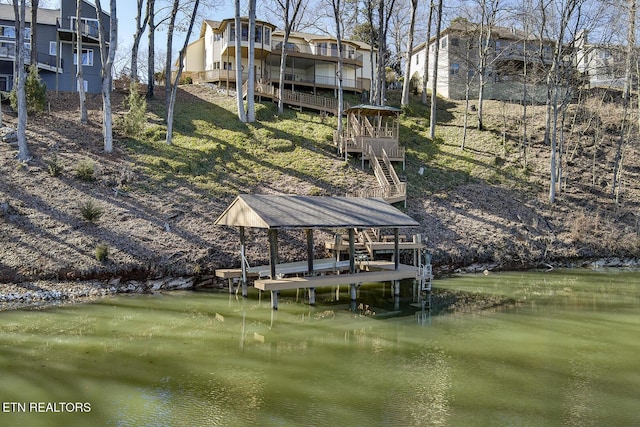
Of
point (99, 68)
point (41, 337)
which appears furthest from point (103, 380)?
point (99, 68)

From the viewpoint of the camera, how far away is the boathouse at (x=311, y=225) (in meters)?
17.6

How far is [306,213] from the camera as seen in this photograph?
18641 mm

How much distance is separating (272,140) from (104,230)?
1381 cm

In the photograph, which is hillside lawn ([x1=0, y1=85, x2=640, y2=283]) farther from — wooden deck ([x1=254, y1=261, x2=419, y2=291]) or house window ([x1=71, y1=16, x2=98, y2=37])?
house window ([x1=71, y1=16, x2=98, y2=37])

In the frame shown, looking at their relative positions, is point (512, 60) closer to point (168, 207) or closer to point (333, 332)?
point (168, 207)

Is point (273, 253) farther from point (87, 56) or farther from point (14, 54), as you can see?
point (87, 56)

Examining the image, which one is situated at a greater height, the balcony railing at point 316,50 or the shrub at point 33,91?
the balcony railing at point 316,50

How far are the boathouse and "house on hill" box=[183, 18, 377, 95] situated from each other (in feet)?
80.2

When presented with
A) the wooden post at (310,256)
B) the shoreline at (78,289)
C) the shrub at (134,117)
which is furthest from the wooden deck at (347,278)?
the shrub at (134,117)

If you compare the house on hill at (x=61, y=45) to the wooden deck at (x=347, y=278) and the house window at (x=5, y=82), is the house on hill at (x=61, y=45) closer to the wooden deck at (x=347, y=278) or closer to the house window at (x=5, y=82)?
the house window at (x=5, y=82)

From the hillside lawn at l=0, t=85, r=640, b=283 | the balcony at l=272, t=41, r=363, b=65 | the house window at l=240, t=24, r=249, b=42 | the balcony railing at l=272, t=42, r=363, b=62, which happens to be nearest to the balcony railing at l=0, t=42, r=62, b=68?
the hillside lawn at l=0, t=85, r=640, b=283

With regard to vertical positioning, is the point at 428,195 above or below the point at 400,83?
below

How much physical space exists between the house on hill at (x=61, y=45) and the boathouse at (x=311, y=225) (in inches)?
1106

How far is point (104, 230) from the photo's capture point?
2203cm
